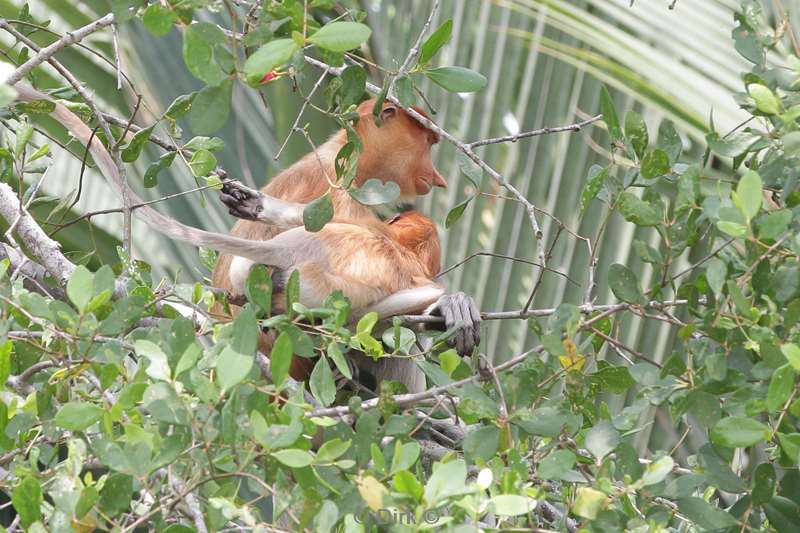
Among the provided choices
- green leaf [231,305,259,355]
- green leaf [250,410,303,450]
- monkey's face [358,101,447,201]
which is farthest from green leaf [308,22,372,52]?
monkey's face [358,101,447,201]

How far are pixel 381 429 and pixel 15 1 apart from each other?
3.85 metres

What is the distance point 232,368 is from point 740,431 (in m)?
0.63

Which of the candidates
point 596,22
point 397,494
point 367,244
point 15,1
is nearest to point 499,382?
point 397,494

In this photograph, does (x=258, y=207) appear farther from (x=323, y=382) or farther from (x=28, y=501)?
(x=28, y=501)

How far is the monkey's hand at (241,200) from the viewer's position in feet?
8.04

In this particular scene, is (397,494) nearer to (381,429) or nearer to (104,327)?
(381,429)

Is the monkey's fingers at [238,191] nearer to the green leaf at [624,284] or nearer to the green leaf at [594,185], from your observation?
the green leaf at [594,185]

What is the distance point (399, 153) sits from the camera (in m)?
3.24

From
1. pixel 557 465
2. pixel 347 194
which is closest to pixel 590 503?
pixel 557 465

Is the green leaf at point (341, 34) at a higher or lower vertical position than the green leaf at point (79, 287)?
higher

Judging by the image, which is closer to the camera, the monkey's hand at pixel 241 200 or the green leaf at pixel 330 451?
the green leaf at pixel 330 451

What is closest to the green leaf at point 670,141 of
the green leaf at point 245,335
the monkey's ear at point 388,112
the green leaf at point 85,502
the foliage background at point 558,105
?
the green leaf at point 245,335

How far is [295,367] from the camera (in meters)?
2.78

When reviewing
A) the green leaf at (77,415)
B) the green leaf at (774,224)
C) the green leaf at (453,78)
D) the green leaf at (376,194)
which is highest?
the green leaf at (453,78)
